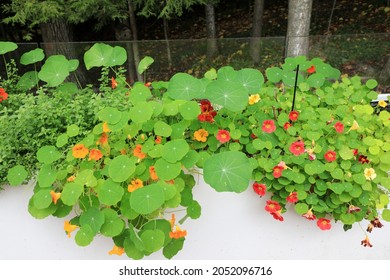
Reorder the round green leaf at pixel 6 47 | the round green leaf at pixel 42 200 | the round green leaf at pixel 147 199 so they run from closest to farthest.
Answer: the round green leaf at pixel 147 199 < the round green leaf at pixel 42 200 < the round green leaf at pixel 6 47

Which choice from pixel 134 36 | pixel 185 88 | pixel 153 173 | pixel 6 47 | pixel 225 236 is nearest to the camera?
pixel 153 173

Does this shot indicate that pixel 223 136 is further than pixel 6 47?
No

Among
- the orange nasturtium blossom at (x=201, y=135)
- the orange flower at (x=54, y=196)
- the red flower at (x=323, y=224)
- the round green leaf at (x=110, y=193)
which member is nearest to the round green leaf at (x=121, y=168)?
the round green leaf at (x=110, y=193)

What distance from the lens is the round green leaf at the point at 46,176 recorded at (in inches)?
67.6

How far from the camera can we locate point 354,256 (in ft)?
7.12

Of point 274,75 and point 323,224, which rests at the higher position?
point 274,75

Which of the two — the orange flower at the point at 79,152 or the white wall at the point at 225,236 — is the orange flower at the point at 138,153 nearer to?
the orange flower at the point at 79,152

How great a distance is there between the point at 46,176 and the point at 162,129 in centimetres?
57

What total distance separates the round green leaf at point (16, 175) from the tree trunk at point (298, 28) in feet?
11.0

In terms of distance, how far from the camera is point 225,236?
2074 mm

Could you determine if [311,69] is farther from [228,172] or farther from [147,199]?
[147,199]

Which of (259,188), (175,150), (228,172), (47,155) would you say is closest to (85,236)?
(47,155)
